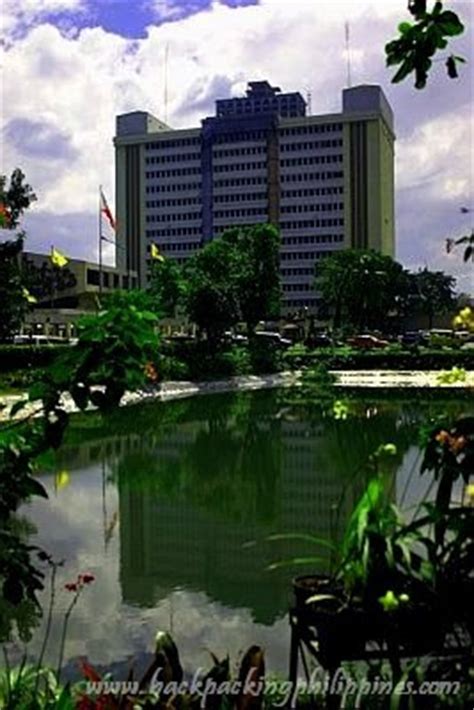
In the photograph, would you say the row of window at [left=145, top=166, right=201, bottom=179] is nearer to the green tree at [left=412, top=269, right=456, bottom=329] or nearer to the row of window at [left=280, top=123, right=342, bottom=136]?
the row of window at [left=280, top=123, right=342, bottom=136]

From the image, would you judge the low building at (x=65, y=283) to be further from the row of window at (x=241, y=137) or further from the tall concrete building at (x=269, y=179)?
the row of window at (x=241, y=137)

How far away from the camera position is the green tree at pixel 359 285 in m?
51.8

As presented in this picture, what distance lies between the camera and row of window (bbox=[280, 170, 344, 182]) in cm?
7738

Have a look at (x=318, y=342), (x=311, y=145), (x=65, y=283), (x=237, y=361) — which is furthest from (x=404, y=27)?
(x=311, y=145)

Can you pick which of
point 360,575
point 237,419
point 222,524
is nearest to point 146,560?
point 222,524

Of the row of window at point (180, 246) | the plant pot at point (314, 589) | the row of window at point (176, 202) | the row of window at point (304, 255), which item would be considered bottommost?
the plant pot at point (314, 589)

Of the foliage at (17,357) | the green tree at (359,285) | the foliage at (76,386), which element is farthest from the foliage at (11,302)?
the green tree at (359,285)

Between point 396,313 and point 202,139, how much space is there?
2653 centimetres

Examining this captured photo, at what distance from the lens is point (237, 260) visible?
30453 mm

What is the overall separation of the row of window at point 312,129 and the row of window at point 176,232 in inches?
440

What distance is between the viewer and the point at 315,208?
78312mm

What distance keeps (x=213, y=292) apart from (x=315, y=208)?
51.8 metres

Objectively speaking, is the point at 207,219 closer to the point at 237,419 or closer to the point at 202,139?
the point at 202,139

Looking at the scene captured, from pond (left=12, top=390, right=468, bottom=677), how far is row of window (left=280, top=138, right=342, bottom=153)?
64586mm
